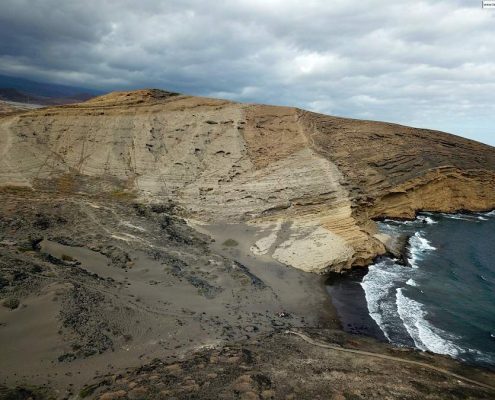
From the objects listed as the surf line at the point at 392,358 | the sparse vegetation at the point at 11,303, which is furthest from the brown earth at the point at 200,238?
the surf line at the point at 392,358

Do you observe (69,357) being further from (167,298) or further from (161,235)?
(161,235)

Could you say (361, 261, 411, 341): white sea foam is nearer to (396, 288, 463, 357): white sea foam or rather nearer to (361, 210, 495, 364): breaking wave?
(361, 210, 495, 364): breaking wave

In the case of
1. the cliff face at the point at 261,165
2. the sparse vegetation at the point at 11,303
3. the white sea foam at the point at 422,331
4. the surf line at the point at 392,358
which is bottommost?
the white sea foam at the point at 422,331

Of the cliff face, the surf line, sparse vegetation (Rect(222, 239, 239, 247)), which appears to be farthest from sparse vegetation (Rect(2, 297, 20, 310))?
the cliff face

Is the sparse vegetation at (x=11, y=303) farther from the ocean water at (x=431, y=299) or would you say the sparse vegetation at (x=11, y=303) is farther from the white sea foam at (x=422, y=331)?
the white sea foam at (x=422, y=331)

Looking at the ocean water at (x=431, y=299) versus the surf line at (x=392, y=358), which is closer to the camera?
the surf line at (x=392, y=358)

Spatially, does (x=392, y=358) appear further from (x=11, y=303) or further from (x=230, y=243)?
(x=11, y=303)

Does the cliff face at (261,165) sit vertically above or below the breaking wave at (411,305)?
above
